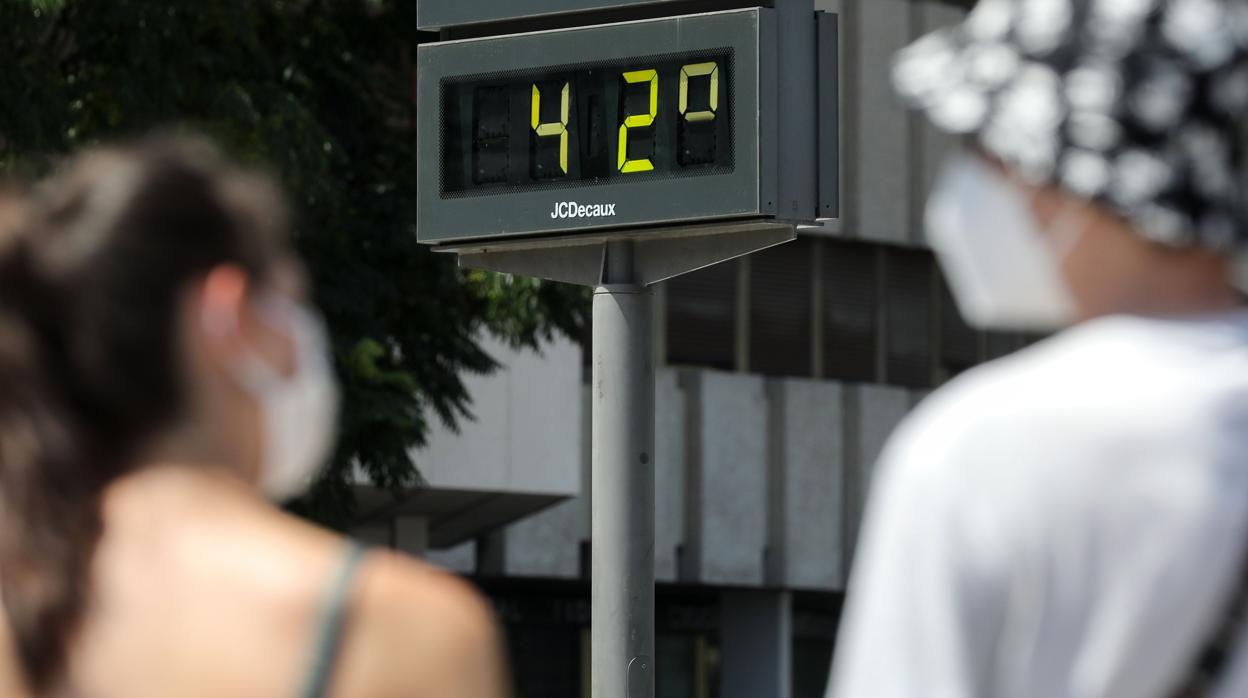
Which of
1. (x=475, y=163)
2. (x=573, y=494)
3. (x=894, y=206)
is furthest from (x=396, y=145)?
(x=894, y=206)

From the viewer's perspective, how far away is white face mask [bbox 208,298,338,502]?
237cm

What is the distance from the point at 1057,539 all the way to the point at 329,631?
632 mm

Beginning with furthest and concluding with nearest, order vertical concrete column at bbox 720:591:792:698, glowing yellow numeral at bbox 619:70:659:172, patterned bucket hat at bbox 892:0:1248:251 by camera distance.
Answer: vertical concrete column at bbox 720:591:792:698
glowing yellow numeral at bbox 619:70:659:172
patterned bucket hat at bbox 892:0:1248:251

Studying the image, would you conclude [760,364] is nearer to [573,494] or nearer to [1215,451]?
[573,494]

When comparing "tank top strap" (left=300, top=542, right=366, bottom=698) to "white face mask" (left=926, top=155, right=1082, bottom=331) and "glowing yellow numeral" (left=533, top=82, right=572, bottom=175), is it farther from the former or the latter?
"glowing yellow numeral" (left=533, top=82, right=572, bottom=175)

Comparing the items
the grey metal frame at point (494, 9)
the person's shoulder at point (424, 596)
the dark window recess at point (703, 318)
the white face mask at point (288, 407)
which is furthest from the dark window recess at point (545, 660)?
the person's shoulder at point (424, 596)

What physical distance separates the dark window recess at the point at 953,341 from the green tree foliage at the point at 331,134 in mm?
18379

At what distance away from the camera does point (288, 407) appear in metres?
2.38

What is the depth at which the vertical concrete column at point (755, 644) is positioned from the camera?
3234 centimetres

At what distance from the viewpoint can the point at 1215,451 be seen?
2.11 m

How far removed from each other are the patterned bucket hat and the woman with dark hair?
25.5 inches

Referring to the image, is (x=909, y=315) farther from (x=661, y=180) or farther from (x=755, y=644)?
(x=661, y=180)

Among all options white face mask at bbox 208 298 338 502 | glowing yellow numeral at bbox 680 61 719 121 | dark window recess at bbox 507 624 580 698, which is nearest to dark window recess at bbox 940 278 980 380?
dark window recess at bbox 507 624 580 698

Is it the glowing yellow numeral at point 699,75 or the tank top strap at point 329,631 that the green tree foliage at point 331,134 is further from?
the tank top strap at point 329,631
